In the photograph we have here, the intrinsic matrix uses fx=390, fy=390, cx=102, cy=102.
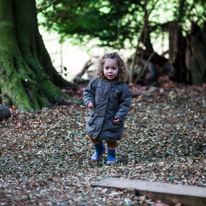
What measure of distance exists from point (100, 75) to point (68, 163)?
1.11 meters

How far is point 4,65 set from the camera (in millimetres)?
6836

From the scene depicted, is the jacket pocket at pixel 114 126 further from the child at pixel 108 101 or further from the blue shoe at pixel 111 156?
the blue shoe at pixel 111 156

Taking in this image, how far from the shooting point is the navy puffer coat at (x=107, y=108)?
14.7 feet

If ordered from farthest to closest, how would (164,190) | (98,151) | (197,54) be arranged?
(197,54) < (98,151) < (164,190)

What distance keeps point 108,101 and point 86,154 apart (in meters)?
0.92

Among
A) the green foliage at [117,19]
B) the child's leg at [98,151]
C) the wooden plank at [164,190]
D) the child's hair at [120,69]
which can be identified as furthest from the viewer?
the green foliage at [117,19]

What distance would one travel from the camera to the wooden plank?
3.16 meters

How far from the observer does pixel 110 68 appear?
4.49 m

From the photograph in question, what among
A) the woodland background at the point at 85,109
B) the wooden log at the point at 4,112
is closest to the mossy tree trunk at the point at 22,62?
the woodland background at the point at 85,109

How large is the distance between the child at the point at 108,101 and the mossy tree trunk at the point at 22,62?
7.42 feet

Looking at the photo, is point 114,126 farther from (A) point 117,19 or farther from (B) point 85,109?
(A) point 117,19

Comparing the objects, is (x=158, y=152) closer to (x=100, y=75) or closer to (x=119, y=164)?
(x=119, y=164)

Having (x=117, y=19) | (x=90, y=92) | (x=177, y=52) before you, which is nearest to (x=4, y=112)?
(x=90, y=92)

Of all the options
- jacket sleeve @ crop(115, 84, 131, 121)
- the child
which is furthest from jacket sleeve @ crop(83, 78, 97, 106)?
jacket sleeve @ crop(115, 84, 131, 121)
